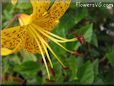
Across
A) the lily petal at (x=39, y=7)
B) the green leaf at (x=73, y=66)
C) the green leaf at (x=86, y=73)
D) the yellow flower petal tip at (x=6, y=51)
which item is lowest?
the green leaf at (x=86, y=73)

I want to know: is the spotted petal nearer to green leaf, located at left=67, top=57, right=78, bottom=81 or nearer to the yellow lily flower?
the yellow lily flower

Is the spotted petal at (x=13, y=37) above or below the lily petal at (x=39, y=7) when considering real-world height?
below

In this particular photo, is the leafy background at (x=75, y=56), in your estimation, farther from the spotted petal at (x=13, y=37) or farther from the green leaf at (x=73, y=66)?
the spotted petal at (x=13, y=37)

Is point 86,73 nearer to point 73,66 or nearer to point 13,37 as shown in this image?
point 73,66

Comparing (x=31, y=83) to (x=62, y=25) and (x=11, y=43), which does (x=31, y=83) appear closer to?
(x=62, y=25)

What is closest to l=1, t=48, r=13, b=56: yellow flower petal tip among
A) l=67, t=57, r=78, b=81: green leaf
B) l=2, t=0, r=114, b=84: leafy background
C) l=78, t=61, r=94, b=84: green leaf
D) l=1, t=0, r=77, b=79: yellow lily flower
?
l=1, t=0, r=77, b=79: yellow lily flower

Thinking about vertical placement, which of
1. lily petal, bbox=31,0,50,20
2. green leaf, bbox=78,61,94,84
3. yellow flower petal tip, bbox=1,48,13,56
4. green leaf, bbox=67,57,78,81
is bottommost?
green leaf, bbox=78,61,94,84

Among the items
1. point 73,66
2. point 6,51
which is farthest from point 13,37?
point 73,66

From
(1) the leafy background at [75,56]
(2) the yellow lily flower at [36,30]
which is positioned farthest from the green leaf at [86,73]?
(2) the yellow lily flower at [36,30]
